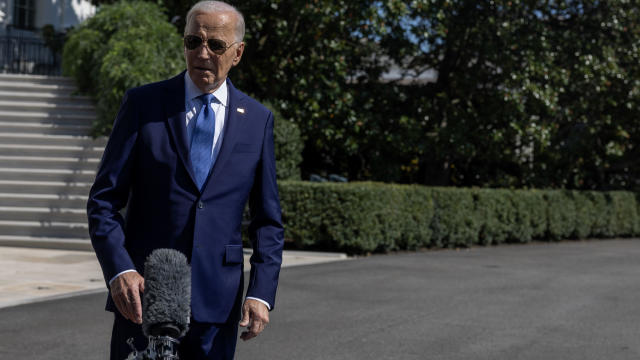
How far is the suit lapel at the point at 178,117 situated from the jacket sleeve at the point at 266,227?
0.97 ft

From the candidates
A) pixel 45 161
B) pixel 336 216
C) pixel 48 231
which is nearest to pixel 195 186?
pixel 336 216

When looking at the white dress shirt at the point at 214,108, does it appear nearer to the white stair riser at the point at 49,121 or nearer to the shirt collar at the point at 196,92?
the shirt collar at the point at 196,92

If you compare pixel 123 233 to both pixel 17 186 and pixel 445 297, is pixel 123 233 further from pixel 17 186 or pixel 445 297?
pixel 17 186

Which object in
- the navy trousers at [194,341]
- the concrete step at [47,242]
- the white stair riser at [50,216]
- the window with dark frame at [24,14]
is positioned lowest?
the concrete step at [47,242]

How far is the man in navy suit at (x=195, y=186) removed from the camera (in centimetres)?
A: 275

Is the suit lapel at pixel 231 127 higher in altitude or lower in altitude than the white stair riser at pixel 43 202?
higher

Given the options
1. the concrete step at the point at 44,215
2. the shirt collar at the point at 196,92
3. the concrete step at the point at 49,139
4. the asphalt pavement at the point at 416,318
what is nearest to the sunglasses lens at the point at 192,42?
the shirt collar at the point at 196,92

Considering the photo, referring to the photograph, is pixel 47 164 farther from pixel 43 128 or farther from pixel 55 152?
pixel 43 128

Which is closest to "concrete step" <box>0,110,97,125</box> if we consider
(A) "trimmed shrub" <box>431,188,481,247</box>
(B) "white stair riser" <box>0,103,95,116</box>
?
(B) "white stair riser" <box>0,103,95,116</box>

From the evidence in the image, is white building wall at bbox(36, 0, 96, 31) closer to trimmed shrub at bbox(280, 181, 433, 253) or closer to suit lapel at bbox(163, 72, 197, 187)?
trimmed shrub at bbox(280, 181, 433, 253)

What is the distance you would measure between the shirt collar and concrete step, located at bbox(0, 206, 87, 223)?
13.0 m

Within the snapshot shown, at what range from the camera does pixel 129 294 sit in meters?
2.58

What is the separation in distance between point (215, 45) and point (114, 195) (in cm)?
62

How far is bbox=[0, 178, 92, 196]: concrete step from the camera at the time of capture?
15.8m
